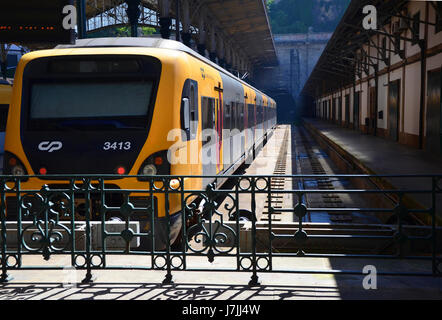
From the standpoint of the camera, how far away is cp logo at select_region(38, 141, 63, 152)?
686 cm

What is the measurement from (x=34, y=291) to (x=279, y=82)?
212 feet

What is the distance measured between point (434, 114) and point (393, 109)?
18.7 ft

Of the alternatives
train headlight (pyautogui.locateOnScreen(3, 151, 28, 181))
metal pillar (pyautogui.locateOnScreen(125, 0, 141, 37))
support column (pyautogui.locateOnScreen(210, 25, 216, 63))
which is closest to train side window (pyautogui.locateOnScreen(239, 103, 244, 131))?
metal pillar (pyautogui.locateOnScreen(125, 0, 141, 37))

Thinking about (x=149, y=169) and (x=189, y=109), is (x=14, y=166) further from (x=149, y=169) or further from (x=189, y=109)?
(x=189, y=109)

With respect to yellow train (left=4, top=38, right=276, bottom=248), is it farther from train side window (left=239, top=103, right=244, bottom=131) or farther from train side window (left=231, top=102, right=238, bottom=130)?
train side window (left=239, top=103, right=244, bottom=131)

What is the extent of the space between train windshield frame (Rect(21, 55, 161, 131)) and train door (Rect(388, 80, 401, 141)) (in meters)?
15.4

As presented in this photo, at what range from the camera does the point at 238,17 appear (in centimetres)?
3550

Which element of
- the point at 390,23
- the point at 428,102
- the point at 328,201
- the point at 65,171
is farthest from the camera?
the point at 390,23

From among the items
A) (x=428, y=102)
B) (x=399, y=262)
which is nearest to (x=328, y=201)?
(x=428, y=102)

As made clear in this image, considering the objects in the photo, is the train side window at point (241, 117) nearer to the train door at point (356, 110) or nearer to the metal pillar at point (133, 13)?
the metal pillar at point (133, 13)

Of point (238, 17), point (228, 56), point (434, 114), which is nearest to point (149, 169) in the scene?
point (434, 114)

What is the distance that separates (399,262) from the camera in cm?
593
